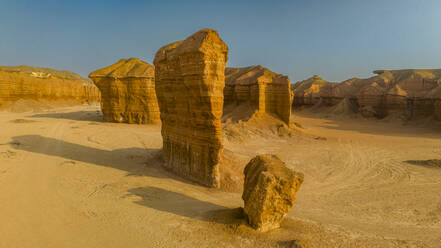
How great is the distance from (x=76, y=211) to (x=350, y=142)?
55.9 feet

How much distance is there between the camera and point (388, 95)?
28016 millimetres

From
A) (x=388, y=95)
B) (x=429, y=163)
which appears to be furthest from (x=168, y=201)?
(x=388, y=95)

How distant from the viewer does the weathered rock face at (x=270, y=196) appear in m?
4.18

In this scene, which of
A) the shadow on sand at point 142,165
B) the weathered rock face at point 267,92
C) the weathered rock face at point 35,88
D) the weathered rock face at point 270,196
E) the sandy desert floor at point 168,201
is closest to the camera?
the sandy desert floor at point 168,201

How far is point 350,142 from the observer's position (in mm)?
16203

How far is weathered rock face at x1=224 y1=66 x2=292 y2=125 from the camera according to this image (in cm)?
1823

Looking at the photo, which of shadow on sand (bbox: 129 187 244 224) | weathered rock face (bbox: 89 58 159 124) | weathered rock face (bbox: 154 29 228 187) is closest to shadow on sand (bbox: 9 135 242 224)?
shadow on sand (bbox: 129 187 244 224)

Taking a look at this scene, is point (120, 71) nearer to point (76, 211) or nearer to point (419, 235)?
point (76, 211)

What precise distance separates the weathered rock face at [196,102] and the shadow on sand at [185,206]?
1.43 m

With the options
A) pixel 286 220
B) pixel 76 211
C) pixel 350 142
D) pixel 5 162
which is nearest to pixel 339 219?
pixel 286 220

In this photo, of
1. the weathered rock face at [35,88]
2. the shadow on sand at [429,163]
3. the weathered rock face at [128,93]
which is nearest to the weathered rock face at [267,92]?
the weathered rock face at [128,93]

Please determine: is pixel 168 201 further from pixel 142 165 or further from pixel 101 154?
pixel 101 154

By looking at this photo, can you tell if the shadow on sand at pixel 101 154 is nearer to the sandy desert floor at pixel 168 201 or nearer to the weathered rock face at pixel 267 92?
the sandy desert floor at pixel 168 201

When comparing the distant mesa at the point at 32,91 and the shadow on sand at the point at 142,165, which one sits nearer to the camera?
the shadow on sand at the point at 142,165
